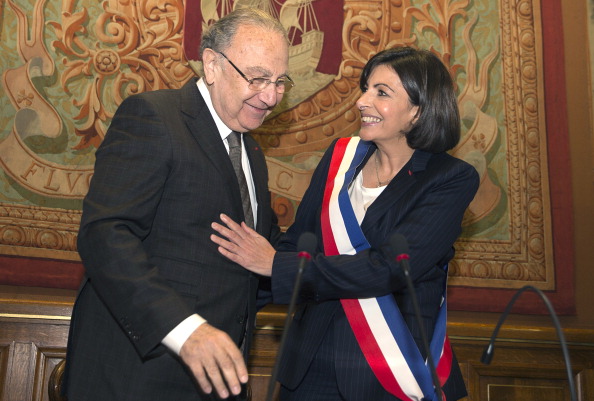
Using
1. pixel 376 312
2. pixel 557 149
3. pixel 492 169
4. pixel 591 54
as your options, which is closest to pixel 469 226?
pixel 492 169

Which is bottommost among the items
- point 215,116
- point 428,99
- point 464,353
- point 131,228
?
point 464,353

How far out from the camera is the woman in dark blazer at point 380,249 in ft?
7.44

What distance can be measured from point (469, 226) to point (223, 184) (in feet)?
6.66

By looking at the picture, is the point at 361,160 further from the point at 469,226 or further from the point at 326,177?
the point at 469,226

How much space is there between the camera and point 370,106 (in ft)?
8.65

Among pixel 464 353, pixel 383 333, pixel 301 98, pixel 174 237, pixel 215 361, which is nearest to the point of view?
pixel 215 361

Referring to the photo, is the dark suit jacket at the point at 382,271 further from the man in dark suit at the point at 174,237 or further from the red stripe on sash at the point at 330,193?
the man in dark suit at the point at 174,237

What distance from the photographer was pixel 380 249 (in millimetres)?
2311

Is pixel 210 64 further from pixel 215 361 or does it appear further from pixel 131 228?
pixel 215 361

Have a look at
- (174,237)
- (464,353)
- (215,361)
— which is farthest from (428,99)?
(464,353)

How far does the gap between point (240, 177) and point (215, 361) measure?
2.51 ft

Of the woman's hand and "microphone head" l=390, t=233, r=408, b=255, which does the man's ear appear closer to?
the woman's hand

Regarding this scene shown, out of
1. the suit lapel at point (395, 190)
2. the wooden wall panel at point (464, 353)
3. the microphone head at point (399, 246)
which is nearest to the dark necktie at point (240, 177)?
the suit lapel at point (395, 190)

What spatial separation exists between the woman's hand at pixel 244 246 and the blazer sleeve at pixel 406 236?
50 millimetres
